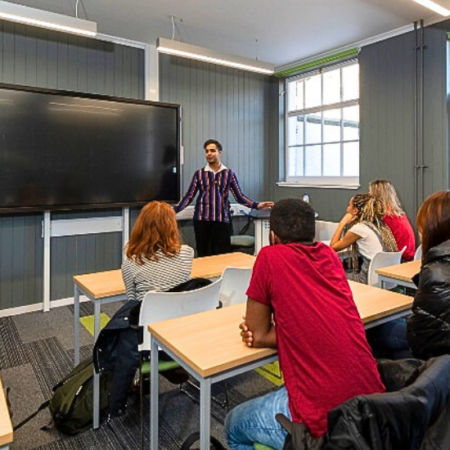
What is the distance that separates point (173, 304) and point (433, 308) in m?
1.06

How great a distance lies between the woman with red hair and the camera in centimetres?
200

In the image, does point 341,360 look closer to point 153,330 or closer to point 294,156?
point 153,330

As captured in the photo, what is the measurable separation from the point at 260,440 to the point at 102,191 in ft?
10.7

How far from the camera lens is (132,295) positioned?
2.05 m

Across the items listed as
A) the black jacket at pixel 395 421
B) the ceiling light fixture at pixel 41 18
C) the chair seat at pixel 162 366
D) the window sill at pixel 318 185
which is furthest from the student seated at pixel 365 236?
the ceiling light fixture at pixel 41 18

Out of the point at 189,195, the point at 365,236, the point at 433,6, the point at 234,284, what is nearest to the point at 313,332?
the point at 234,284

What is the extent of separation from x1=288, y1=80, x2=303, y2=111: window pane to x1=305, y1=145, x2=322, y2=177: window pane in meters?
0.60

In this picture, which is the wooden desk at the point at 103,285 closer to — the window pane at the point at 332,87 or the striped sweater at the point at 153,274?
the striped sweater at the point at 153,274

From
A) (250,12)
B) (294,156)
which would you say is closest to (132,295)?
(250,12)

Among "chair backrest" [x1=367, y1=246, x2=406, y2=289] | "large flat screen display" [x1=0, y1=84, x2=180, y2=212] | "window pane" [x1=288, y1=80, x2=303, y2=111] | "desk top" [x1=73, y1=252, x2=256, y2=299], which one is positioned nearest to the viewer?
"desk top" [x1=73, y1=252, x2=256, y2=299]

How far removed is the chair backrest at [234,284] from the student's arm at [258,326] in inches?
35.7

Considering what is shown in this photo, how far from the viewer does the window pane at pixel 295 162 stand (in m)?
5.42

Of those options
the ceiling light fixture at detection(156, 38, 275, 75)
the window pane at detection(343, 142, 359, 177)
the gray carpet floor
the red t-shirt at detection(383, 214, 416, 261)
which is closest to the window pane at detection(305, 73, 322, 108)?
the window pane at detection(343, 142, 359, 177)

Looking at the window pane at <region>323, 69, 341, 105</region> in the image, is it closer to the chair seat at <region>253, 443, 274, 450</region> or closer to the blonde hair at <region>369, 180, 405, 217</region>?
the blonde hair at <region>369, 180, 405, 217</region>
